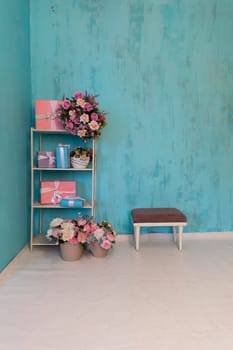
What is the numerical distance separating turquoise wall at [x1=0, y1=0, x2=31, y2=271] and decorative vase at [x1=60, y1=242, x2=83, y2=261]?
44cm

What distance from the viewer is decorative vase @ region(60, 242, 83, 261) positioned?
8.63 ft

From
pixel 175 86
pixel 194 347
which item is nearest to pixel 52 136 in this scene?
pixel 175 86

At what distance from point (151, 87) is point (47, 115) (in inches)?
46.8

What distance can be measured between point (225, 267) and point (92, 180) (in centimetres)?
150

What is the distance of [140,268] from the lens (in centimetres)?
252

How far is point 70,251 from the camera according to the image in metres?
2.63

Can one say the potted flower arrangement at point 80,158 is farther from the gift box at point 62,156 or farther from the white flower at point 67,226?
the white flower at point 67,226

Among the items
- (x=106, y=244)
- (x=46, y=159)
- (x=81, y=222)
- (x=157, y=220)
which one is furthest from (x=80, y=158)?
(x=157, y=220)

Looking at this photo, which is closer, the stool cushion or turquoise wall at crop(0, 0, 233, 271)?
the stool cushion

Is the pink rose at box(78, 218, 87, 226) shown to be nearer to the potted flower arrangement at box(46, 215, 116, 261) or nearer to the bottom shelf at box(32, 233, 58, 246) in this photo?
the potted flower arrangement at box(46, 215, 116, 261)

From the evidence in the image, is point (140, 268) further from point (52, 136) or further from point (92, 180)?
point (52, 136)

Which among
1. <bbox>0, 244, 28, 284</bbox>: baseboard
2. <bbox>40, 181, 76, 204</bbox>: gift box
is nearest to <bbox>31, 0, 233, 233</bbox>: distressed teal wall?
<bbox>40, 181, 76, 204</bbox>: gift box

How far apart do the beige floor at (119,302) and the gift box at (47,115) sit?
1.23 m

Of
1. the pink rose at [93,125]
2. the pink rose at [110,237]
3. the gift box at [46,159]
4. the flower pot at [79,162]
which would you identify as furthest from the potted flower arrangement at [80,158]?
the pink rose at [110,237]
